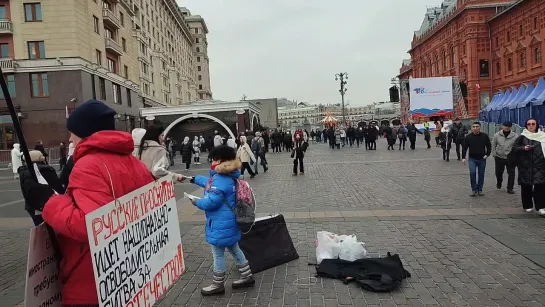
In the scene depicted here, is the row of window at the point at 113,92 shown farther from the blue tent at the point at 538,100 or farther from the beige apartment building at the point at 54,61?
the blue tent at the point at 538,100

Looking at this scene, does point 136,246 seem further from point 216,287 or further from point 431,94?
point 431,94

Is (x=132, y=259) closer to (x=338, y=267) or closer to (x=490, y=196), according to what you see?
(x=338, y=267)

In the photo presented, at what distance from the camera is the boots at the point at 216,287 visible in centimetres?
453

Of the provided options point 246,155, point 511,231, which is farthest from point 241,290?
point 246,155

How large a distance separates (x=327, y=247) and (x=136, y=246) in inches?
125

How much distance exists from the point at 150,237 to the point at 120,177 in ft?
1.93

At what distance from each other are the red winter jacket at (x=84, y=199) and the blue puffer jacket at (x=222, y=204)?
6.06ft

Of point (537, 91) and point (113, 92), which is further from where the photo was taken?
point (113, 92)

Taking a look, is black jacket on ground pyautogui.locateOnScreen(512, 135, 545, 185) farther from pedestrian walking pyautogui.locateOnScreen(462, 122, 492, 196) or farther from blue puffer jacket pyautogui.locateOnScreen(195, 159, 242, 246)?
blue puffer jacket pyautogui.locateOnScreen(195, 159, 242, 246)

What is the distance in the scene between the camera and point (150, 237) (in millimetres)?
2777

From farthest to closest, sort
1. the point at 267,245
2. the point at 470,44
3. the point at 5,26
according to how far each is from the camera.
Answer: the point at 470,44 < the point at 5,26 < the point at 267,245

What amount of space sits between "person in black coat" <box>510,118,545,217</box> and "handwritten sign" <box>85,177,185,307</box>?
7045 mm

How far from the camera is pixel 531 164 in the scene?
770 centimetres

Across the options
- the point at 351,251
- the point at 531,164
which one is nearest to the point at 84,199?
the point at 351,251
